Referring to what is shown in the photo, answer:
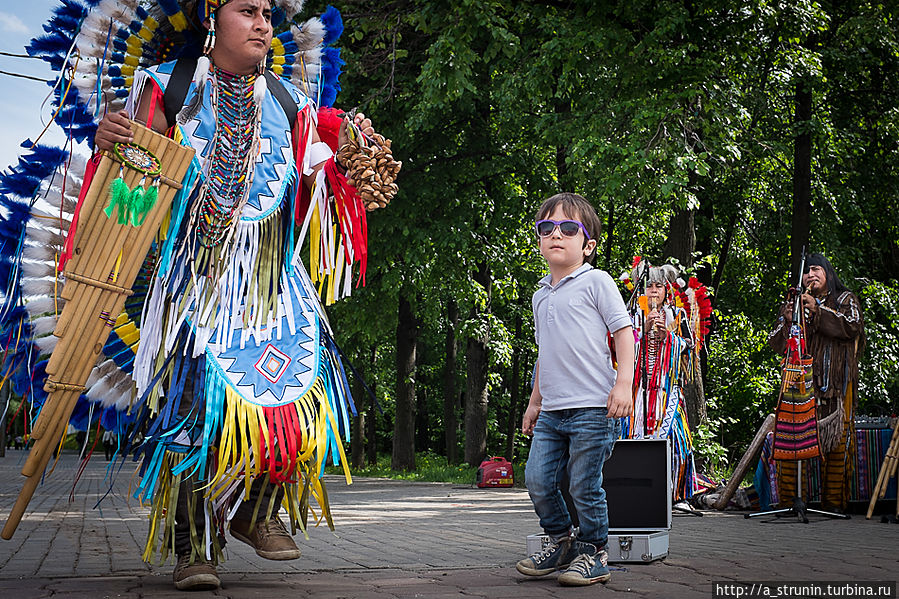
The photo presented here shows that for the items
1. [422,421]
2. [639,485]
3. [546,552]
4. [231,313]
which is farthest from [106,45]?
[422,421]

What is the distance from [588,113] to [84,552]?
8506 mm

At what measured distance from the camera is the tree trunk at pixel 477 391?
1878cm

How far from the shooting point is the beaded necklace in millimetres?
4176

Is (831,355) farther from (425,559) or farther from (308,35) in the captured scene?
(308,35)

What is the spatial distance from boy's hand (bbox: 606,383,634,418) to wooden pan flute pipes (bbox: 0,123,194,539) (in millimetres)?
2096

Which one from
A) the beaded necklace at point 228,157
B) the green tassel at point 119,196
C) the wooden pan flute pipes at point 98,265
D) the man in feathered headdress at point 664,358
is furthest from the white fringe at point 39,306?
the man in feathered headdress at point 664,358

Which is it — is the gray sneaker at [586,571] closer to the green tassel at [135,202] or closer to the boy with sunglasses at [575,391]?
the boy with sunglasses at [575,391]

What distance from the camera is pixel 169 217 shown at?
4199mm

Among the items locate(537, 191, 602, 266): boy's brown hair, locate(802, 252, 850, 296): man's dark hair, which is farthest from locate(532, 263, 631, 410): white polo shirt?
locate(802, 252, 850, 296): man's dark hair

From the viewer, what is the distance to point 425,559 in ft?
17.3

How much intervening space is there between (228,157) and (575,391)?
73.4 inches

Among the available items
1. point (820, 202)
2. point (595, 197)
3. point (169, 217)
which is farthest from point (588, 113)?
point (169, 217)

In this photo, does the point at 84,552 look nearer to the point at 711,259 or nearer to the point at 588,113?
the point at 588,113

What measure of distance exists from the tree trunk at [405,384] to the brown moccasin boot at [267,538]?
1552 cm
